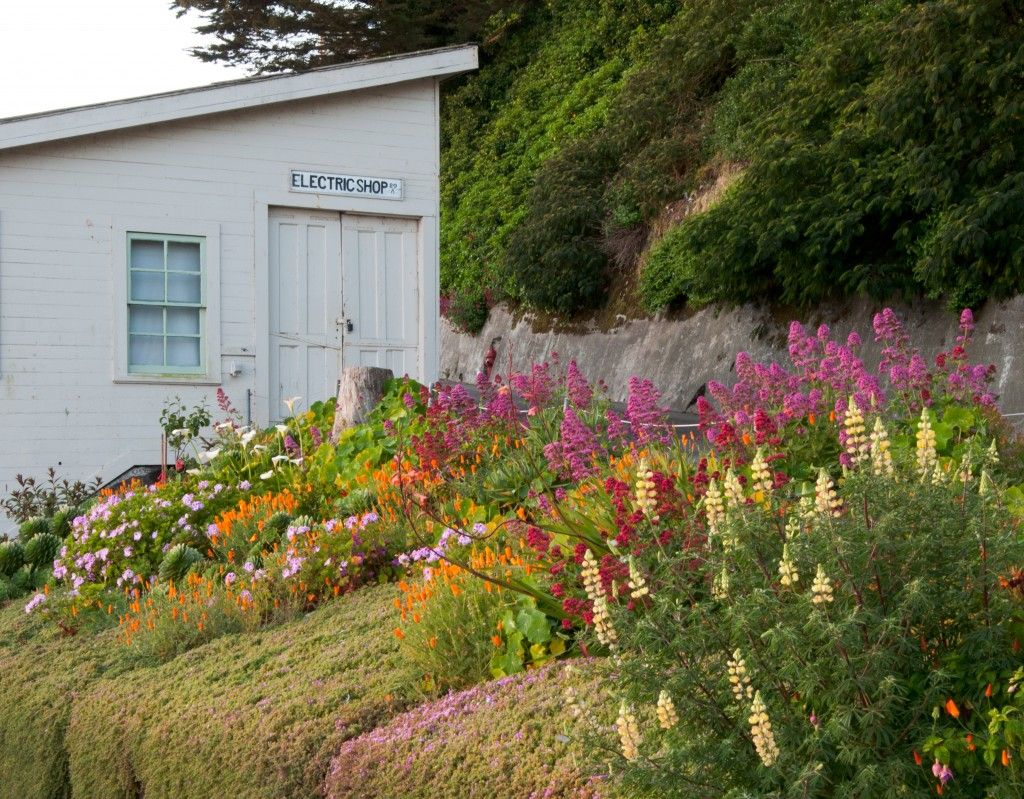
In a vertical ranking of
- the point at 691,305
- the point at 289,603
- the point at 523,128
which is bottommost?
the point at 289,603

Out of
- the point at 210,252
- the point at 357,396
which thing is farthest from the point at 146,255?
the point at 357,396

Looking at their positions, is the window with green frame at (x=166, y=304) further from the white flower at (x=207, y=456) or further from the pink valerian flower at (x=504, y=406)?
the pink valerian flower at (x=504, y=406)

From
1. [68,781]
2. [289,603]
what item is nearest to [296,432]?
[289,603]

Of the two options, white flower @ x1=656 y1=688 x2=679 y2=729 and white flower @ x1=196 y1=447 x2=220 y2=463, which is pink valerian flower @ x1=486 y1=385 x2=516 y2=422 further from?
white flower @ x1=656 y1=688 x2=679 y2=729

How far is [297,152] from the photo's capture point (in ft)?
45.0

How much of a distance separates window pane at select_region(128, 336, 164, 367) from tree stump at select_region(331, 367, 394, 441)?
3.18m

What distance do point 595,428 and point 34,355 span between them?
7066mm

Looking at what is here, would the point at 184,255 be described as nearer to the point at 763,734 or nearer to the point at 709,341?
the point at 709,341

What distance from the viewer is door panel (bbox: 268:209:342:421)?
1370cm

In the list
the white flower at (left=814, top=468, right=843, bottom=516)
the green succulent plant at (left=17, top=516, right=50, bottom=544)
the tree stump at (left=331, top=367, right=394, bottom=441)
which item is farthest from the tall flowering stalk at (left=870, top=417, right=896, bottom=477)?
the green succulent plant at (left=17, top=516, right=50, bottom=544)

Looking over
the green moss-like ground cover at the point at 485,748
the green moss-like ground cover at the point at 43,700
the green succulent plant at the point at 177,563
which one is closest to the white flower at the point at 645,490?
the green moss-like ground cover at the point at 485,748

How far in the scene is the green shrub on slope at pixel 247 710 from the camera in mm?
4891

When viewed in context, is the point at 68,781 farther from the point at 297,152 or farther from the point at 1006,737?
the point at 297,152

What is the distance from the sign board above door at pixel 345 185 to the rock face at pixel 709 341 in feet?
10.7
